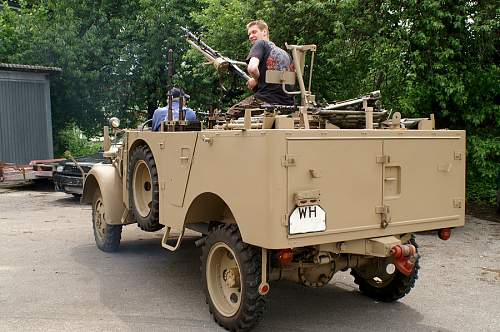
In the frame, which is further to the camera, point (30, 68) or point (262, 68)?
point (30, 68)

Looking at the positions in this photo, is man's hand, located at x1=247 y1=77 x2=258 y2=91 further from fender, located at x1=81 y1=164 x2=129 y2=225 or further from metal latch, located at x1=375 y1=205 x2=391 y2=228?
fender, located at x1=81 y1=164 x2=129 y2=225

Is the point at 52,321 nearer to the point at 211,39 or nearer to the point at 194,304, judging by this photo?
the point at 194,304

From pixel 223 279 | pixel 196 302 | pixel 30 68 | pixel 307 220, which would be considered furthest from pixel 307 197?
pixel 30 68

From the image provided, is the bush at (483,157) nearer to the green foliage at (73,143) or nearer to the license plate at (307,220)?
the license plate at (307,220)

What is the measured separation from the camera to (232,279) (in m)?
4.88

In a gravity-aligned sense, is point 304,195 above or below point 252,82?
below

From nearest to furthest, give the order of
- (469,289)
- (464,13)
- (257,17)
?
1. (469,289)
2. (464,13)
3. (257,17)

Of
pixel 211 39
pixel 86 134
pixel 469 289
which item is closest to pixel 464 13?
pixel 469 289

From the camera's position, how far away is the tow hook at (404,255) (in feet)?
15.1

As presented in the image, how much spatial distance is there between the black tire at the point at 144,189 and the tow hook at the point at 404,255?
94.4 inches

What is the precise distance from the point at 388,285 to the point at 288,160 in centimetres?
218

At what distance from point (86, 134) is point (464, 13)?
45.3ft

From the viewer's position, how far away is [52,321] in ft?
16.9

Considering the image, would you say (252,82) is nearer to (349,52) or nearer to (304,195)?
(304,195)
